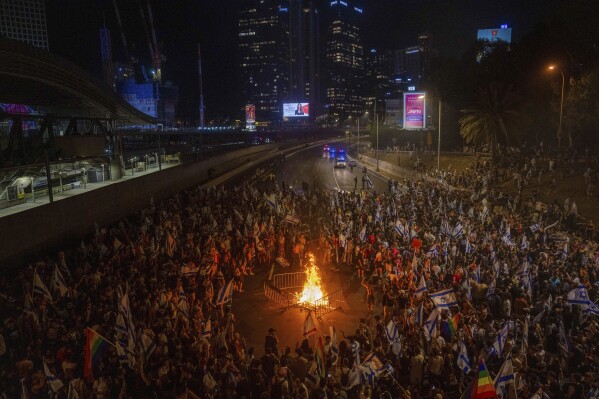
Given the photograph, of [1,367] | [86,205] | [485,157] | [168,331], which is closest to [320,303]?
[168,331]

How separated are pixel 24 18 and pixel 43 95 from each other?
63205 millimetres

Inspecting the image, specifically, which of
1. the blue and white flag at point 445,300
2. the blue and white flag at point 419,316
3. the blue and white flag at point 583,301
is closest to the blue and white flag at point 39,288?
the blue and white flag at point 419,316

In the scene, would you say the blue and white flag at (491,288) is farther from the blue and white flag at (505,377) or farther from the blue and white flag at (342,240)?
the blue and white flag at (342,240)

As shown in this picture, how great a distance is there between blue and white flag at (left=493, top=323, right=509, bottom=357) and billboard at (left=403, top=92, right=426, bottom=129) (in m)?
47.2

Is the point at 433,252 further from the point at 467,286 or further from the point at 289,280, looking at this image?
the point at 289,280

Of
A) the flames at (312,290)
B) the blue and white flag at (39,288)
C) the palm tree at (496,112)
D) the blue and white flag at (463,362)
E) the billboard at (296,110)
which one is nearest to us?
the blue and white flag at (463,362)

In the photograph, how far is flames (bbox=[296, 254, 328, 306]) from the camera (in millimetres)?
15284

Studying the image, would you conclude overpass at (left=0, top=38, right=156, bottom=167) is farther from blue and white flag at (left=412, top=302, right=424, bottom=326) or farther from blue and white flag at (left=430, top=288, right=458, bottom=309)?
blue and white flag at (left=430, top=288, right=458, bottom=309)

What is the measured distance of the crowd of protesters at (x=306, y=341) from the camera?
8984mm

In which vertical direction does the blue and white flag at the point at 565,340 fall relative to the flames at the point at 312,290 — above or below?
above

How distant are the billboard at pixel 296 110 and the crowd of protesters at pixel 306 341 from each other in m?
124

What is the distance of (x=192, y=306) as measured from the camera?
498 inches

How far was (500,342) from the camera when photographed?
10.0m

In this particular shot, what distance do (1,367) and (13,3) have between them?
84898 millimetres
